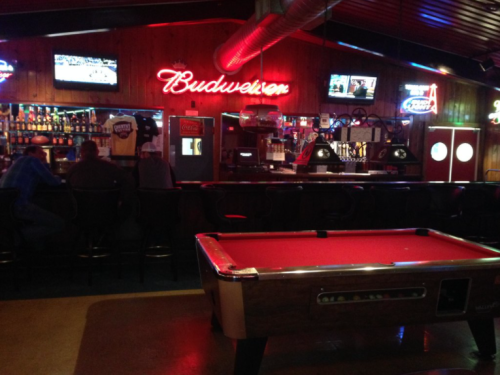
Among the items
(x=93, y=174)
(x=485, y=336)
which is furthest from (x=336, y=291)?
(x=93, y=174)

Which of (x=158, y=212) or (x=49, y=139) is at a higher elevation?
(x=49, y=139)

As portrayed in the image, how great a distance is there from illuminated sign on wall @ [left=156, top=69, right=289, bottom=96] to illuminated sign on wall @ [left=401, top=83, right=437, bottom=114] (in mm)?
2735

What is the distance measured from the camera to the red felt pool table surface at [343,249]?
2758 mm

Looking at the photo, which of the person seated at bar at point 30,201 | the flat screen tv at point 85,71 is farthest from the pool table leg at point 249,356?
the flat screen tv at point 85,71

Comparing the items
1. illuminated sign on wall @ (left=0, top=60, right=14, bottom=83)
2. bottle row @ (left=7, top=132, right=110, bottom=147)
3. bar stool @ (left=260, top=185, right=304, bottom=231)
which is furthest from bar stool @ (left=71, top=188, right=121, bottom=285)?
illuminated sign on wall @ (left=0, top=60, right=14, bottom=83)

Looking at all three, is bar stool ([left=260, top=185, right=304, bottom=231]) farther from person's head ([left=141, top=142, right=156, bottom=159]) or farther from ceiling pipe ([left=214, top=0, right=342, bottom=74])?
ceiling pipe ([left=214, top=0, right=342, bottom=74])

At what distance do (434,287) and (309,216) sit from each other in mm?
3317

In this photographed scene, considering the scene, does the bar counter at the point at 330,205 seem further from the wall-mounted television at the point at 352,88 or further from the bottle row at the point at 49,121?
the wall-mounted television at the point at 352,88

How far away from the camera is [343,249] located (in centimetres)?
310

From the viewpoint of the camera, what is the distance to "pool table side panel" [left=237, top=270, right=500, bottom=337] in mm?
2305

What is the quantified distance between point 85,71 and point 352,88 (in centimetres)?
516

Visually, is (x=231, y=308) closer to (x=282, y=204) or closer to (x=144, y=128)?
(x=282, y=204)

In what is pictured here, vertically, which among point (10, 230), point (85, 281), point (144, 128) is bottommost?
point (85, 281)

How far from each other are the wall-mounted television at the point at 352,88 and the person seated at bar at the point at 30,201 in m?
5.84
